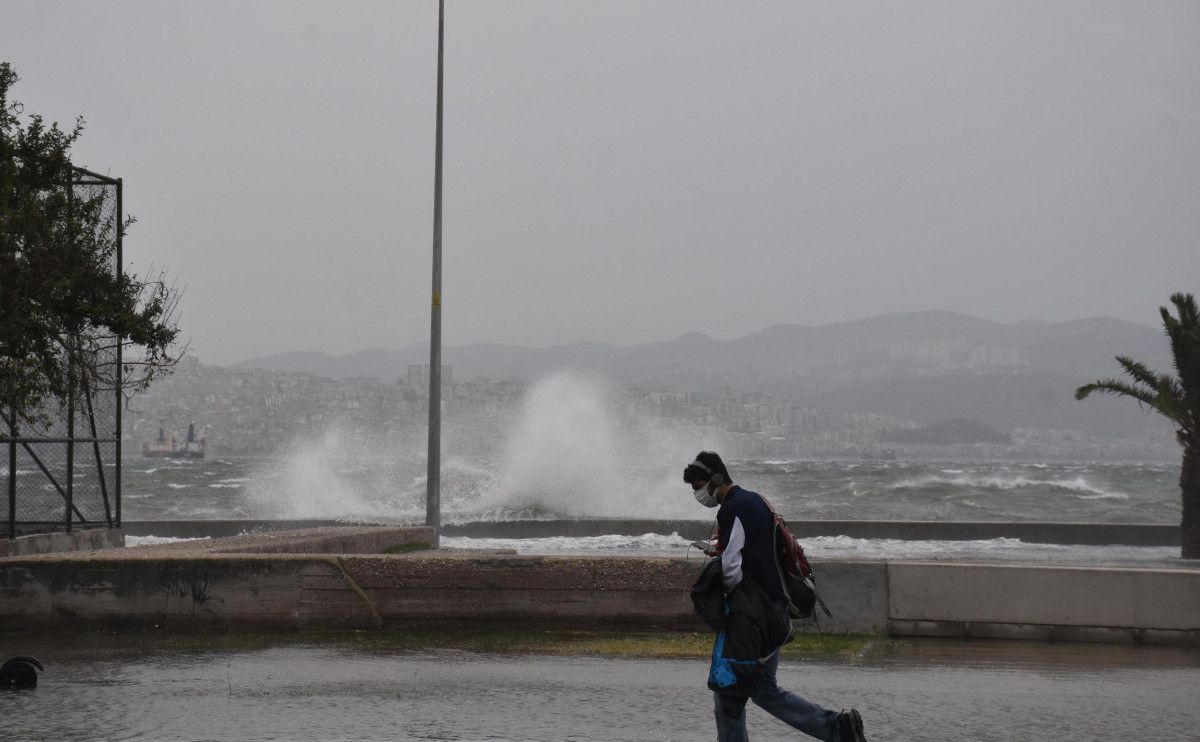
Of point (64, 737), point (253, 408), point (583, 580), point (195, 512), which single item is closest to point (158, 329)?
point (583, 580)

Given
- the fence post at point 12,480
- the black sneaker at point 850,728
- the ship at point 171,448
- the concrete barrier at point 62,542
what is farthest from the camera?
the ship at point 171,448

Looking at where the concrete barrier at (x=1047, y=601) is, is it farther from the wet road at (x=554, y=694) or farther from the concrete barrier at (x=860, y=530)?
the concrete barrier at (x=860, y=530)

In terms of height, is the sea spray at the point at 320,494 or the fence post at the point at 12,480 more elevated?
the fence post at the point at 12,480

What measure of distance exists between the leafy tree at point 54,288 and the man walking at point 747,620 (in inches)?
340

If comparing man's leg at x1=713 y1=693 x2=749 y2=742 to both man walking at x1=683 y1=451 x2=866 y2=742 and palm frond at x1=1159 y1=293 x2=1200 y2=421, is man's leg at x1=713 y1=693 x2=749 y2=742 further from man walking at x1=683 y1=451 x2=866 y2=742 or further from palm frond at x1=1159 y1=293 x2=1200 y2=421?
palm frond at x1=1159 y1=293 x2=1200 y2=421

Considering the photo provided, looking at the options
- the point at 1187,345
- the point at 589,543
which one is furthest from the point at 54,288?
the point at 1187,345

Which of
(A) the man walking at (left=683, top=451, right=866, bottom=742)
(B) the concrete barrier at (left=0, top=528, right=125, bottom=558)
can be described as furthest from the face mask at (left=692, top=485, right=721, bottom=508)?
(B) the concrete barrier at (left=0, top=528, right=125, bottom=558)

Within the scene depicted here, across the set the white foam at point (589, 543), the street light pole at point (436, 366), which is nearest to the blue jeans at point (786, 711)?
the street light pole at point (436, 366)

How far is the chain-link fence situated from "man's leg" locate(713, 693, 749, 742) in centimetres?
1052

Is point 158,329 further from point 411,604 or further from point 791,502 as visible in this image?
point 791,502

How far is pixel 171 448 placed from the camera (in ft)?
589

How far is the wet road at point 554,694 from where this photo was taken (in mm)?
7977

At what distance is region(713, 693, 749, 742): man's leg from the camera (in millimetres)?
6590

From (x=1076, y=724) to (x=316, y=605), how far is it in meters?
6.48
